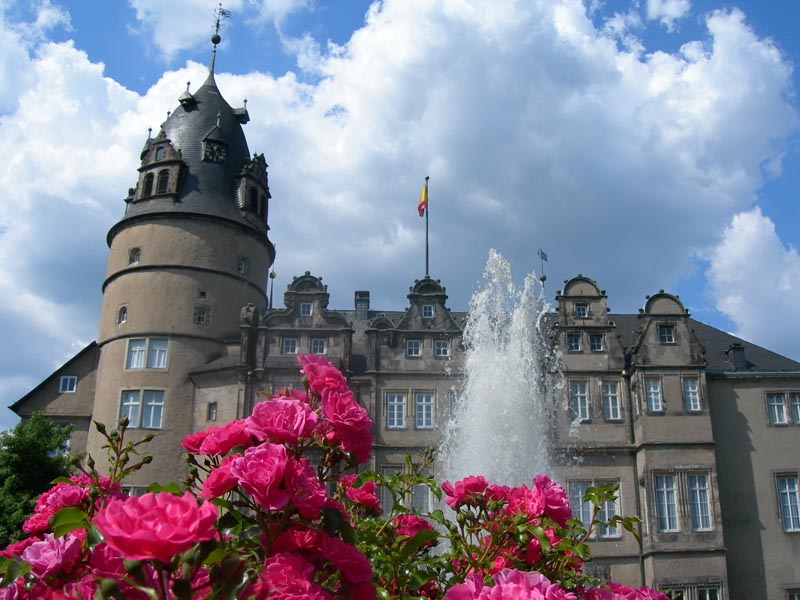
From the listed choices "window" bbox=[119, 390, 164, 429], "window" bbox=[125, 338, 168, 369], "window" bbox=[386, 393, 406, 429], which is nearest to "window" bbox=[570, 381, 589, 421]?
"window" bbox=[386, 393, 406, 429]

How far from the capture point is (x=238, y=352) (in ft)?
111

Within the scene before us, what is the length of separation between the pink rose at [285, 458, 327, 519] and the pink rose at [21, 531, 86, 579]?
1197 mm

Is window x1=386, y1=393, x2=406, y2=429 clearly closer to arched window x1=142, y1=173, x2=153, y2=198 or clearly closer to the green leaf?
arched window x1=142, y1=173, x2=153, y2=198

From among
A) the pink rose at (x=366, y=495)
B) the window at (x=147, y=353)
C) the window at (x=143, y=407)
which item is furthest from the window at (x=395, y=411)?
the pink rose at (x=366, y=495)

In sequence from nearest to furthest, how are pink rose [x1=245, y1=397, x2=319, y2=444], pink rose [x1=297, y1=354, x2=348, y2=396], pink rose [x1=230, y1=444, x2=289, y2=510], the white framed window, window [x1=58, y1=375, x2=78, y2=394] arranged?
pink rose [x1=230, y1=444, x2=289, y2=510], pink rose [x1=245, y1=397, x2=319, y2=444], pink rose [x1=297, y1=354, x2=348, y2=396], the white framed window, window [x1=58, y1=375, x2=78, y2=394]

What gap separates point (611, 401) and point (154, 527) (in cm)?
3215

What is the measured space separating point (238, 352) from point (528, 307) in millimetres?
13335

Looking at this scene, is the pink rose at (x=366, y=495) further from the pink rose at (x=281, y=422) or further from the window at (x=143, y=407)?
the window at (x=143, y=407)

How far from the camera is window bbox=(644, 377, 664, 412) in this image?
3189cm

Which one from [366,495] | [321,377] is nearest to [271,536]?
[321,377]

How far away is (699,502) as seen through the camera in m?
30.6

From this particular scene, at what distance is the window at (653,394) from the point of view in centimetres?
3189

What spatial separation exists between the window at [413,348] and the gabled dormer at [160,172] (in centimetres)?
1347

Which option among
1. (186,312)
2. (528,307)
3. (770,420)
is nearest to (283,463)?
(528,307)
